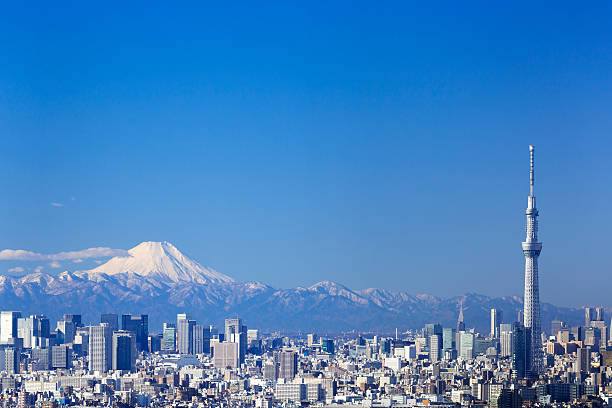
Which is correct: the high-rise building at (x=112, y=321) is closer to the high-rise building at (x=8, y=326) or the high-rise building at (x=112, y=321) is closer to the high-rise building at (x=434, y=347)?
the high-rise building at (x=8, y=326)

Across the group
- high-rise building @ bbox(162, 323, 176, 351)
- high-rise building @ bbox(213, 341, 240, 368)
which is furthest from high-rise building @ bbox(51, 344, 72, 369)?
high-rise building @ bbox(162, 323, 176, 351)

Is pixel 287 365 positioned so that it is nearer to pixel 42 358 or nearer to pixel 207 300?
pixel 42 358

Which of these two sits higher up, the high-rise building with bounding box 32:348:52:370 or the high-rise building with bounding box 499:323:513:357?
the high-rise building with bounding box 499:323:513:357

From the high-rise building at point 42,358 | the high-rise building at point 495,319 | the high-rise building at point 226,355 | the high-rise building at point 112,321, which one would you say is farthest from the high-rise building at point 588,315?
the high-rise building at point 112,321

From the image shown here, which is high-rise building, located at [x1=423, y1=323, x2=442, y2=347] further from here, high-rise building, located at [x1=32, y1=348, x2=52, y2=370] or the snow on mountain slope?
the snow on mountain slope

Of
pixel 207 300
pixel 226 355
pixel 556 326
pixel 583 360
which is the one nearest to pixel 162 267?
pixel 207 300

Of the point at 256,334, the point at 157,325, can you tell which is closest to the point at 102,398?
the point at 256,334

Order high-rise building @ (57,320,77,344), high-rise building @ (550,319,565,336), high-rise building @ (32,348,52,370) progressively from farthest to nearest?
high-rise building @ (57,320,77,344) → high-rise building @ (550,319,565,336) → high-rise building @ (32,348,52,370)
